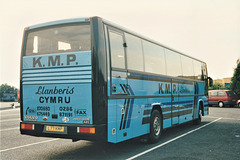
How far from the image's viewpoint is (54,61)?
660 cm

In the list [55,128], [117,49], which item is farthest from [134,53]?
[55,128]

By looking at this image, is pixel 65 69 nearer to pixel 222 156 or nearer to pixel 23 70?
pixel 23 70

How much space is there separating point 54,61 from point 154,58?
361 cm

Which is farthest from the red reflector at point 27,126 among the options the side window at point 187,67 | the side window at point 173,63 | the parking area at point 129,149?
the side window at point 187,67

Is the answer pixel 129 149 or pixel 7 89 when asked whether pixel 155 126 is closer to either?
pixel 129 149

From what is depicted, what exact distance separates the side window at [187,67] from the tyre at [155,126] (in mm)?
3425

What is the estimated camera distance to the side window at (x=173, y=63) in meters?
10.1

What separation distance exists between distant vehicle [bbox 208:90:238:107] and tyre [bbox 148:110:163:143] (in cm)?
2228

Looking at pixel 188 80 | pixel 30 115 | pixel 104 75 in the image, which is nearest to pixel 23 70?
pixel 30 115

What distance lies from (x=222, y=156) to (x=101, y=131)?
3.12 meters

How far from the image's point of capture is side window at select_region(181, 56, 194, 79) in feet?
38.7

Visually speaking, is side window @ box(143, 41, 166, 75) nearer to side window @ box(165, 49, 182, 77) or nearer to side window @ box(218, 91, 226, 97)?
side window @ box(165, 49, 182, 77)

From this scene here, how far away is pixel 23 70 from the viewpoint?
707cm

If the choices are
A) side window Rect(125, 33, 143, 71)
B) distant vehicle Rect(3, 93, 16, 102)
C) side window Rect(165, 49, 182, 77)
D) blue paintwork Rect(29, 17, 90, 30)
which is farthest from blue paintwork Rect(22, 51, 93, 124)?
distant vehicle Rect(3, 93, 16, 102)
